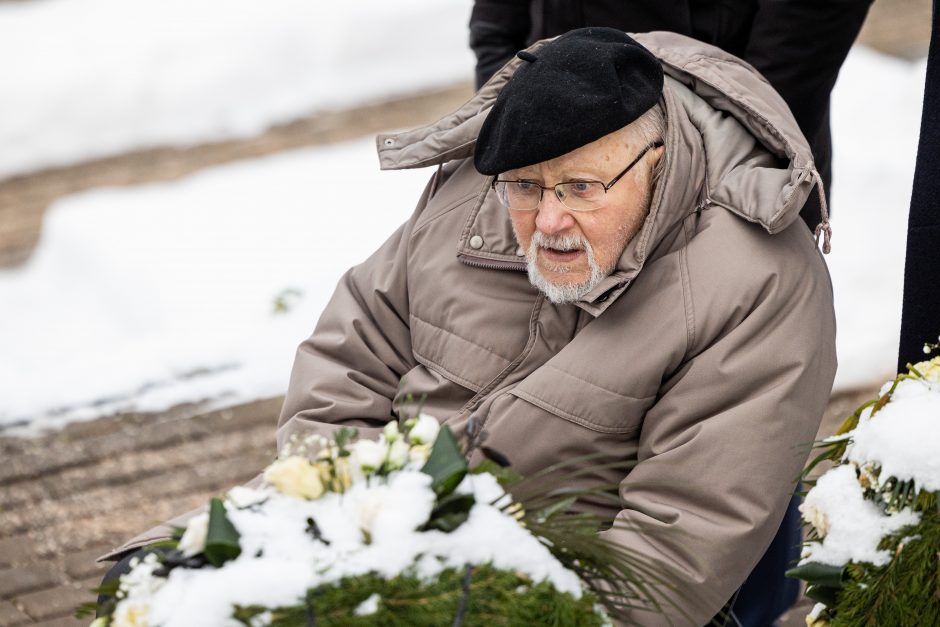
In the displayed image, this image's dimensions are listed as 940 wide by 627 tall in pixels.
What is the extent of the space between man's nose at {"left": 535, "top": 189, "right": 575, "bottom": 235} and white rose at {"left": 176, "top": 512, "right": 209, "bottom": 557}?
2.95ft

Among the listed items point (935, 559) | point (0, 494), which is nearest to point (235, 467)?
point (0, 494)

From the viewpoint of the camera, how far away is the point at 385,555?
5.56ft

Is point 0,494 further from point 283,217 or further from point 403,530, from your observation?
point 403,530

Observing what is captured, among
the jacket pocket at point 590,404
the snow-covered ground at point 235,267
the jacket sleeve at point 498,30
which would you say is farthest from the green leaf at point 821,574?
the snow-covered ground at point 235,267

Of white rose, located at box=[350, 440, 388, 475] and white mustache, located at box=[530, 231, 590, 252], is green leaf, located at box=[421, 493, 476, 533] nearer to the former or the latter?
white rose, located at box=[350, 440, 388, 475]

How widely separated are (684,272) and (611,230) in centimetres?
16

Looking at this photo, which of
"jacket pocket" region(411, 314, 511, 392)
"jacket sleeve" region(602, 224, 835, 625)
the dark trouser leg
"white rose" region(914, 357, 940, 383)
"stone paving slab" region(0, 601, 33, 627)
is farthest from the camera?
"stone paving slab" region(0, 601, 33, 627)

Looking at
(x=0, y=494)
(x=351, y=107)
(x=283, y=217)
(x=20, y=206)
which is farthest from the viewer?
(x=351, y=107)

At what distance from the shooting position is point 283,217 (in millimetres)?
5910

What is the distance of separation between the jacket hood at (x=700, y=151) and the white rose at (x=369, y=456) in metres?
0.69

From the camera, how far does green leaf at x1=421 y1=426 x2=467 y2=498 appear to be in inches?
70.8

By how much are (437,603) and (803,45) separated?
6.10 feet

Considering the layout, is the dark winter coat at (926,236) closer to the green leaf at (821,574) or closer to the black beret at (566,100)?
the black beret at (566,100)

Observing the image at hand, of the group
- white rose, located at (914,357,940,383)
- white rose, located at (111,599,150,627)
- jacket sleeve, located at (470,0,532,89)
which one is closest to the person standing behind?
jacket sleeve, located at (470,0,532,89)
